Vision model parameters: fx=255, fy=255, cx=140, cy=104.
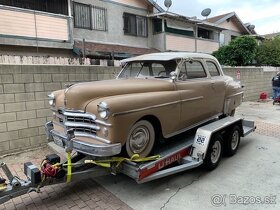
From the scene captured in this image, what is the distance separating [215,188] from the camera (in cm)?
422

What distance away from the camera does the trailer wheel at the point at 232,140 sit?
5438mm

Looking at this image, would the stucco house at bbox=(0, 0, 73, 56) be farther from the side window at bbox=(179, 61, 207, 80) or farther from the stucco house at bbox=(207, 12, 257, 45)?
the stucco house at bbox=(207, 12, 257, 45)

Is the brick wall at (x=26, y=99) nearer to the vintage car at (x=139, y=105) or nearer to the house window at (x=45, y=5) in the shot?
the vintage car at (x=139, y=105)

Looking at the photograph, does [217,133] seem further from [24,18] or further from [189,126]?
[24,18]

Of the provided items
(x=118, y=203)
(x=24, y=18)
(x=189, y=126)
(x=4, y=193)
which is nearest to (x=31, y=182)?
(x=4, y=193)

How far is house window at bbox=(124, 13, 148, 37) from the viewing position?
53.4 feet

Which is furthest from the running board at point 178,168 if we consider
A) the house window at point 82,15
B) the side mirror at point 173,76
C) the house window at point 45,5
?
the house window at point 82,15

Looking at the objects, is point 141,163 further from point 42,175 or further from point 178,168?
point 42,175

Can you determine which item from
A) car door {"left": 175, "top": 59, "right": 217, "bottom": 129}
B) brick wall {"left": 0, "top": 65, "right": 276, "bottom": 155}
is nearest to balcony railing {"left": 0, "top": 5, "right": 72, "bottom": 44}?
brick wall {"left": 0, "top": 65, "right": 276, "bottom": 155}

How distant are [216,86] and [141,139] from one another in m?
2.54

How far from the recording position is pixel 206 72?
5.63 meters

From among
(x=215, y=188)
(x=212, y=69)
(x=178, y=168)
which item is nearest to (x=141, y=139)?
(x=178, y=168)

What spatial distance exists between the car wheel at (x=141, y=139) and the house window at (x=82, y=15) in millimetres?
11017

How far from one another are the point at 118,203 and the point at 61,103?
185 centimetres
